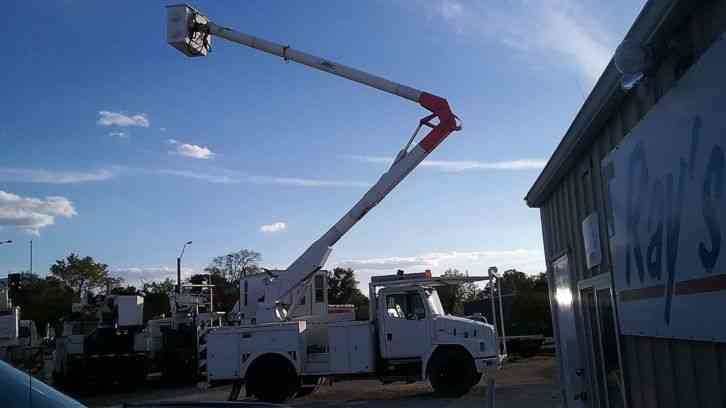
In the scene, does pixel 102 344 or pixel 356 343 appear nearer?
pixel 356 343

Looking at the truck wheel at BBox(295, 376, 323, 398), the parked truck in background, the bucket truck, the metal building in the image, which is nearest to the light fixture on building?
the metal building

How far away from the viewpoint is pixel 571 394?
724cm

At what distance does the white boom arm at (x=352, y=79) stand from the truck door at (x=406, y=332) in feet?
8.17

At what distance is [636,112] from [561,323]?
4197mm

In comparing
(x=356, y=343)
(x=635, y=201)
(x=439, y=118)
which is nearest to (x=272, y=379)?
(x=356, y=343)

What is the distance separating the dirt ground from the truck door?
3.50ft

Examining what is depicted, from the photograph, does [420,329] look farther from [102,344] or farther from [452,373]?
[102,344]

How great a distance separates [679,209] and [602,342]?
273 centimetres

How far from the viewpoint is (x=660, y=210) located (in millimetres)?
3502

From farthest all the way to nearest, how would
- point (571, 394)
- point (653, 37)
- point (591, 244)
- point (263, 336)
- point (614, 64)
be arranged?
point (263, 336), point (571, 394), point (591, 244), point (614, 64), point (653, 37)

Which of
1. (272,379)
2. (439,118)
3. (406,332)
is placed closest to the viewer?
(406,332)

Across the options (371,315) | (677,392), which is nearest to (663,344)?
(677,392)

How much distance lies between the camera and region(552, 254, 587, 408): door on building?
6828 millimetres

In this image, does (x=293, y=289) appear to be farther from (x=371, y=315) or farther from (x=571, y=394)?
(x=571, y=394)
